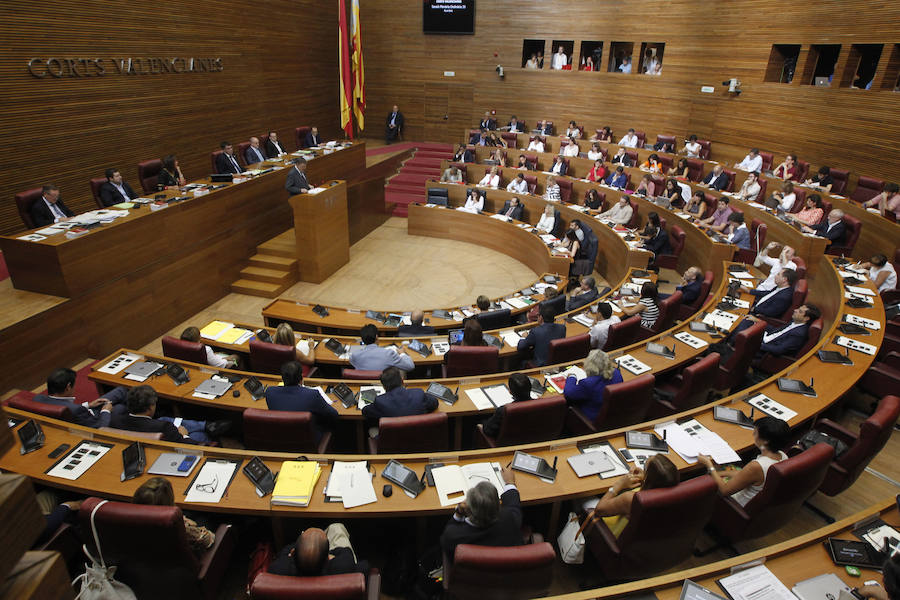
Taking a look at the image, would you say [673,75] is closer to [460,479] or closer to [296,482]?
[460,479]

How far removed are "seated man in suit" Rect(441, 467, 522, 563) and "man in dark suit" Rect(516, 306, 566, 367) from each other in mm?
2351

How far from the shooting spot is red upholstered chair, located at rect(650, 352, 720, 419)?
4293 mm

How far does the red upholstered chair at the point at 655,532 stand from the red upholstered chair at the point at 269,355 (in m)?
2.92

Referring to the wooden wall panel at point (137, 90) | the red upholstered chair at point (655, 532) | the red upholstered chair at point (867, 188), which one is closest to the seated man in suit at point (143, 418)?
the red upholstered chair at point (655, 532)

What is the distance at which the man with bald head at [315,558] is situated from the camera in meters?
2.32

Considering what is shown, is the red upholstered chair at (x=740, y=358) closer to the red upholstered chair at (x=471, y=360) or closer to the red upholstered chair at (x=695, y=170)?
the red upholstered chair at (x=471, y=360)

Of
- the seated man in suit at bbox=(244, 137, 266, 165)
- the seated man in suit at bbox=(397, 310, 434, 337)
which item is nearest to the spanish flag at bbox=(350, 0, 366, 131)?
the seated man in suit at bbox=(244, 137, 266, 165)

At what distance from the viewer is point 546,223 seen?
943 centimetres

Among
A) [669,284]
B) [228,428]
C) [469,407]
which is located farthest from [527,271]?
[228,428]

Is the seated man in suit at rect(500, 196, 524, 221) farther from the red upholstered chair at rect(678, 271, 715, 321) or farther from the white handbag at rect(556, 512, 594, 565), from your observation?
the white handbag at rect(556, 512, 594, 565)

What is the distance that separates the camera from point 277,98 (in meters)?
12.6

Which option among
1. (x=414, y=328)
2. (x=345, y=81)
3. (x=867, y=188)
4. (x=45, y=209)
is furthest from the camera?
(x=345, y=81)

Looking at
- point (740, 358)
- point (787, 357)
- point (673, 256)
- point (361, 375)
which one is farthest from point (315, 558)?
point (673, 256)

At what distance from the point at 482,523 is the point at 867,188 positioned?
9509 millimetres
